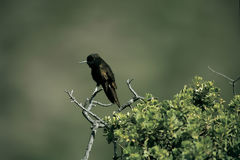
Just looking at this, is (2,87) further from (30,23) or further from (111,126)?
(111,126)

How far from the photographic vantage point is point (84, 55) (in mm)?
53781

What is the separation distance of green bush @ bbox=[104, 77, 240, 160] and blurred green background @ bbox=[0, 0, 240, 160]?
1026 inches

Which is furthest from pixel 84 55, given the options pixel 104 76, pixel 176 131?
pixel 176 131

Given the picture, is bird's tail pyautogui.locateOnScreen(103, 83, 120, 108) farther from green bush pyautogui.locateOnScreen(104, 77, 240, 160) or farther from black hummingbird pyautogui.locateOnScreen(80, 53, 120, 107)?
green bush pyautogui.locateOnScreen(104, 77, 240, 160)

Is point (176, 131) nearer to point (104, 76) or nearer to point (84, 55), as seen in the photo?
point (104, 76)

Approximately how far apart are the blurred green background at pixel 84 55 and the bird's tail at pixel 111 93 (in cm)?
2222

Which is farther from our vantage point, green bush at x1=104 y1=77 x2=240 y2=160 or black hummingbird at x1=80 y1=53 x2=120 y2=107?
black hummingbird at x1=80 y1=53 x2=120 y2=107

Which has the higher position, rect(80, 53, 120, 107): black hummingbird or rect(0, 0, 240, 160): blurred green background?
rect(0, 0, 240, 160): blurred green background

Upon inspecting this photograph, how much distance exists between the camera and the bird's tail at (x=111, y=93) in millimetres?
9680

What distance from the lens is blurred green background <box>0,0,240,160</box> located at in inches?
1522

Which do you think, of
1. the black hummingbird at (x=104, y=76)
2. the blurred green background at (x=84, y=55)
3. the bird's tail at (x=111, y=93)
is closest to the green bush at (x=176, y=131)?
the bird's tail at (x=111, y=93)

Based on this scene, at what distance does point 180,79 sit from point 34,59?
2397 centimetres

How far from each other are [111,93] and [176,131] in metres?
4.30

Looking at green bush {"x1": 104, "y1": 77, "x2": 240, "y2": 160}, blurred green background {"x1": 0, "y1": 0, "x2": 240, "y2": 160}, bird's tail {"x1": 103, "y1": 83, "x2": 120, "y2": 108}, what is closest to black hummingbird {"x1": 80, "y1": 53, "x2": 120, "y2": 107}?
bird's tail {"x1": 103, "y1": 83, "x2": 120, "y2": 108}
